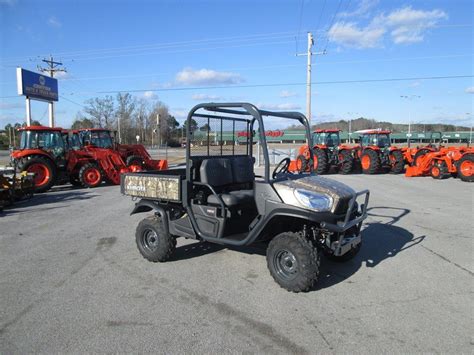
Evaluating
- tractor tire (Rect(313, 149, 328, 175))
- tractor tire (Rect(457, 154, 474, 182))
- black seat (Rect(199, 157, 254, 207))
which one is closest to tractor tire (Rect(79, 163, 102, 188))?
tractor tire (Rect(313, 149, 328, 175))

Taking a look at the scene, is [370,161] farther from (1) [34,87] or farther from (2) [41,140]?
(1) [34,87]

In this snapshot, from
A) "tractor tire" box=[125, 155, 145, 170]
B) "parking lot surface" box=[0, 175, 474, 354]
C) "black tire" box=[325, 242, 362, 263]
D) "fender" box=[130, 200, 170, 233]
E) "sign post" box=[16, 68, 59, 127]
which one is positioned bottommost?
"parking lot surface" box=[0, 175, 474, 354]

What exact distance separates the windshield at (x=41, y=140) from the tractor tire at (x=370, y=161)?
13.7 m

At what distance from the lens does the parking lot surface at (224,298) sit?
3402 mm

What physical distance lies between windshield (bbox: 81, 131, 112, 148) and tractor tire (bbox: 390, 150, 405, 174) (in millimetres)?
13524

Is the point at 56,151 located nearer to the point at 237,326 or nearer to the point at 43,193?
Answer: the point at 43,193

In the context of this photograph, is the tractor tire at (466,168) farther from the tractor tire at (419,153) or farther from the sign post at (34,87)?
the sign post at (34,87)

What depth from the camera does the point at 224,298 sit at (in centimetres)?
430

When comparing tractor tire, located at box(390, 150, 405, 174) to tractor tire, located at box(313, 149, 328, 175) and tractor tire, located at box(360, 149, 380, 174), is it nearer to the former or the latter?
tractor tire, located at box(360, 149, 380, 174)

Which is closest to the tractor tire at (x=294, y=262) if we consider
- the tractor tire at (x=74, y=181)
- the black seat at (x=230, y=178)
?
the black seat at (x=230, y=178)

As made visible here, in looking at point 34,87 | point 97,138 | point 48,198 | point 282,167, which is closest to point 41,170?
point 48,198

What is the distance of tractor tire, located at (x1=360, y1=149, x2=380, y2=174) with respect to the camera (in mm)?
19078

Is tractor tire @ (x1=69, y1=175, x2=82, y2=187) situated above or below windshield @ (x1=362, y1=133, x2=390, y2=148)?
below

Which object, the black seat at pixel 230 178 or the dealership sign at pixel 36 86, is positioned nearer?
the black seat at pixel 230 178
